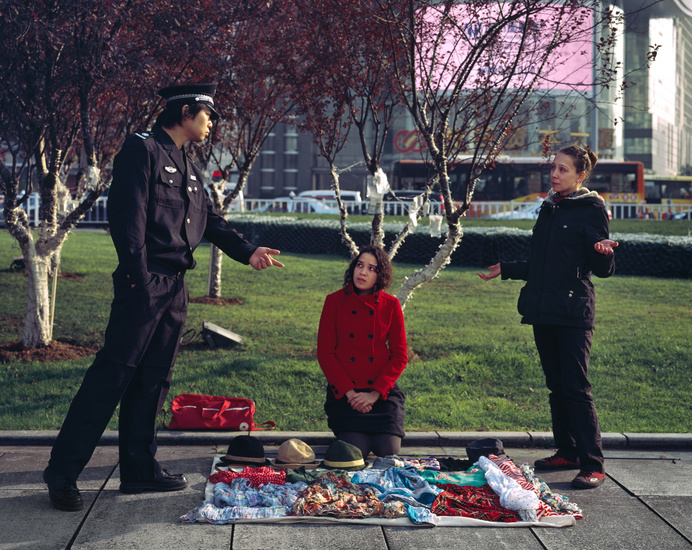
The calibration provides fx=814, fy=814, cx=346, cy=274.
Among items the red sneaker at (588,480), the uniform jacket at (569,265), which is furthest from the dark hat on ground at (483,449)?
the uniform jacket at (569,265)

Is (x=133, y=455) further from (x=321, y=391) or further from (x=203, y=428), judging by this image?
(x=321, y=391)

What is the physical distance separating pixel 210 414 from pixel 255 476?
1.25 m

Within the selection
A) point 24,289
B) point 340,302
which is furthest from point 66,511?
point 24,289

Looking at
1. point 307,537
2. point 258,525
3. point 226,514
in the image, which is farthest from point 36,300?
point 307,537

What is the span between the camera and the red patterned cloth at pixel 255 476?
4.35m

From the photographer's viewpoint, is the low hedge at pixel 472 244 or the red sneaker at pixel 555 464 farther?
the low hedge at pixel 472 244

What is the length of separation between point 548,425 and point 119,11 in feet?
15.7

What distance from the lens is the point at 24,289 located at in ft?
38.0

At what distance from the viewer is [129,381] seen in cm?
417

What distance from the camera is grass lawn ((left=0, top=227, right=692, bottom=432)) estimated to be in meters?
6.22

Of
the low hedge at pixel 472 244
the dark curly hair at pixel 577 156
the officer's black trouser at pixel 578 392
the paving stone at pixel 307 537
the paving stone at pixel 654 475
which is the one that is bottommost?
the paving stone at pixel 654 475

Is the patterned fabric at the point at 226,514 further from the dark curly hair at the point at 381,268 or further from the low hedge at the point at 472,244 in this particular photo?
the low hedge at the point at 472,244

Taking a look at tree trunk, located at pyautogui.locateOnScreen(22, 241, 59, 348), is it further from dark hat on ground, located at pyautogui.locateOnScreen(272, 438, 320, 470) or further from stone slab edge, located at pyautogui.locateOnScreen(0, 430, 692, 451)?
dark hat on ground, located at pyautogui.locateOnScreen(272, 438, 320, 470)

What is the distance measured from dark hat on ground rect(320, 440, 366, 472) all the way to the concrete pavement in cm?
64
